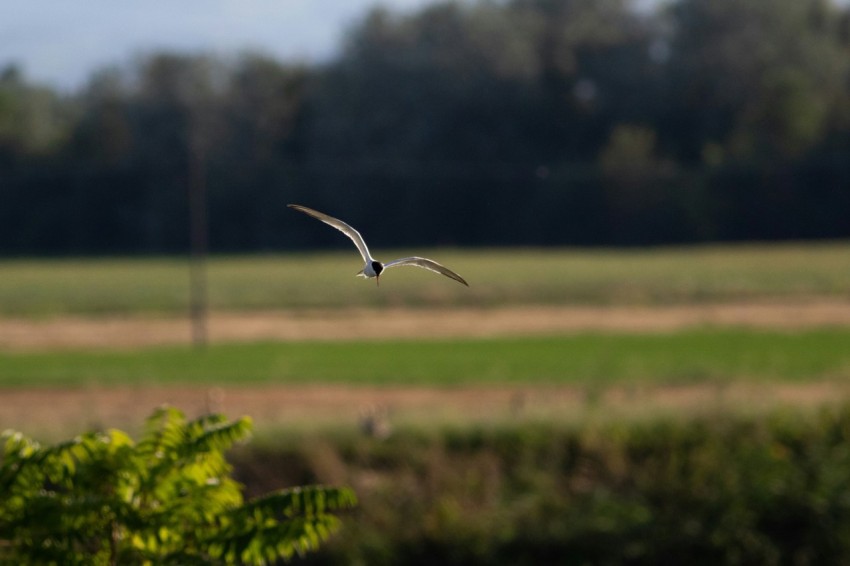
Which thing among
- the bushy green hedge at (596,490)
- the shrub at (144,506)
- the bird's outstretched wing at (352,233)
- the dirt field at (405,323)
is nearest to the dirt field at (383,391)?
the dirt field at (405,323)

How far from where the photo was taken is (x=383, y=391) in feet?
77.5

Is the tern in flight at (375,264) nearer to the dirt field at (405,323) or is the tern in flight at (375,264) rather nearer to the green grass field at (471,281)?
the dirt field at (405,323)

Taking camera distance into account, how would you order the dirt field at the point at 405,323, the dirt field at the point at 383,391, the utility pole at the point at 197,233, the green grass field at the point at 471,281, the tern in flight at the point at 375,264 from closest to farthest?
1. the tern in flight at the point at 375,264
2. the dirt field at the point at 383,391
3. the utility pole at the point at 197,233
4. the dirt field at the point at 405,323
5. the green grass field at the point at 471,281

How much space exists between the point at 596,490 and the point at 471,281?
27.9 meters

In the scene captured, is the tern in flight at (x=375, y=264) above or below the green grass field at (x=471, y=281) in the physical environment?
above

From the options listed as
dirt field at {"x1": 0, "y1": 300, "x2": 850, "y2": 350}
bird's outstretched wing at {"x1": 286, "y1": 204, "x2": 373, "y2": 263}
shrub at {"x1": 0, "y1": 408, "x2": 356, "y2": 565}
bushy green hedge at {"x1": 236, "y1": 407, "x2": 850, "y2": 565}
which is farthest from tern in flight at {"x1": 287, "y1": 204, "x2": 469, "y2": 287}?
dirt field at {"x1": 0, "y1": 300, "x2": 850, "y2": 350}

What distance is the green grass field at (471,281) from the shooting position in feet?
140

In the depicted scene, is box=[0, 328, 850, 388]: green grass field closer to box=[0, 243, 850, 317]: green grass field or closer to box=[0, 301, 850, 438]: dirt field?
box=[0, 301, 850, 438]: dirt field

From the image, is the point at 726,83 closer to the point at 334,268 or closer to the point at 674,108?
the point at 674,108

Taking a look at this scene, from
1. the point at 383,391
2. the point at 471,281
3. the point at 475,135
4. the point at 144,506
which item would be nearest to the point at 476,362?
the point at 383,391

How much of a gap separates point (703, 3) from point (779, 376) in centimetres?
5592

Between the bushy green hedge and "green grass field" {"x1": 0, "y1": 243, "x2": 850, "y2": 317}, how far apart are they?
2383cm

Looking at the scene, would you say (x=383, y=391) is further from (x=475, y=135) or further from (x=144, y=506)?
(x=475, y=135)

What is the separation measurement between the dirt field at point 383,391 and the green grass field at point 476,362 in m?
1.24
